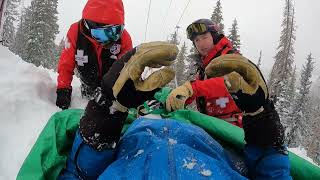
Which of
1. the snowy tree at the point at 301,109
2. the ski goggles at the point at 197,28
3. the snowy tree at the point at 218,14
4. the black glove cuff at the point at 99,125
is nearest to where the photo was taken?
the black glove cuff at the point at 99,125

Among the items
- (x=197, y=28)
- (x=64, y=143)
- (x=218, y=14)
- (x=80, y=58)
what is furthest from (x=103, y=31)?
(x=218, y=14)

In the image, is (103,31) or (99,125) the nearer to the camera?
(99,125)

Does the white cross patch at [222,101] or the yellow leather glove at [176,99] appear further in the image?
the white cross patch at [222,101]

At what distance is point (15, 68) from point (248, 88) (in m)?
4.02

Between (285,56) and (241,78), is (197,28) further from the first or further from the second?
(285,56)

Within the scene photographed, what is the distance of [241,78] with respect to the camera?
2.42 m

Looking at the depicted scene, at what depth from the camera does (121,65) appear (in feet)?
7.62

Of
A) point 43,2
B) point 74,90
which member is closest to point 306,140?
point 43,2

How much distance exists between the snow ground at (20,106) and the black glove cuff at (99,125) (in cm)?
144

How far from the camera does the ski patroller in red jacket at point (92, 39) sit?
15.2ft

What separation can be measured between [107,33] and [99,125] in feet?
8.13

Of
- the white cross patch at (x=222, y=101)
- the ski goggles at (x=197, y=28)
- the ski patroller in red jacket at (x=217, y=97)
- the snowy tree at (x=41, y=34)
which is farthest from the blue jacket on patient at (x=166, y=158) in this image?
the snowy tree at (x=41, y=34)

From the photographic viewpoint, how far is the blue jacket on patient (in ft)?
7.57

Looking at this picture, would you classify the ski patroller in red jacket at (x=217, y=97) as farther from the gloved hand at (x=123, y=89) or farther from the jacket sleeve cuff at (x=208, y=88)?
the gloved hand at (x=123, y=89)
